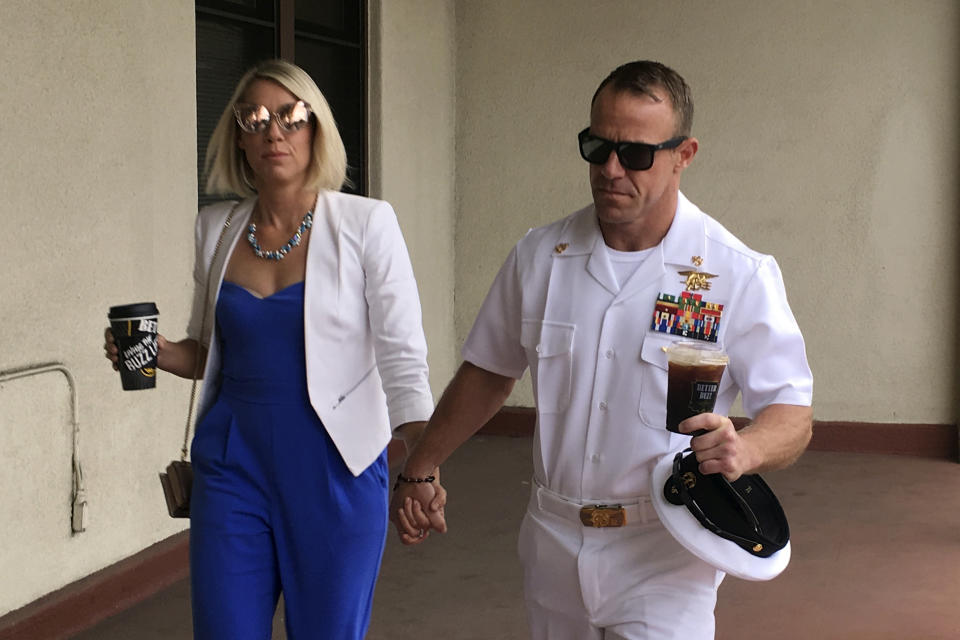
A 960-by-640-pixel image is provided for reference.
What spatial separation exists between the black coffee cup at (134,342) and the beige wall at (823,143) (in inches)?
236

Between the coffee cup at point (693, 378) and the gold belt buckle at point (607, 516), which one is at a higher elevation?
the coffee cup at point (693, 378)

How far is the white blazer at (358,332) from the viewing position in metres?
2.81

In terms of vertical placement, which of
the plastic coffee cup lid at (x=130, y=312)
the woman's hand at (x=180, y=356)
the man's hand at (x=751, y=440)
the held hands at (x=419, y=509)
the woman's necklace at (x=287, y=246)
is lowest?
the held hands at (x=419, y=509)

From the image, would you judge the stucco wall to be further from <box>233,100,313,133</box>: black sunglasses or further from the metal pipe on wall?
<box>233,100,313,133</box>: black sunglasses

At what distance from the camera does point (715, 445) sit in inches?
82.2

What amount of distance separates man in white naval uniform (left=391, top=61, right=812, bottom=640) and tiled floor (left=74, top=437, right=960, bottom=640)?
232cm

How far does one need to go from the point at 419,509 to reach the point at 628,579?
57 cm

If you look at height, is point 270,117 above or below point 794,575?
above

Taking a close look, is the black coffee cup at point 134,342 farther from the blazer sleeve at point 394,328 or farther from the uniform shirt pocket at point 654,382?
the uniform shirt pocket at point 654,382

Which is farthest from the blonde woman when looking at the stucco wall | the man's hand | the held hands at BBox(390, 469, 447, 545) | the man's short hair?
the stucco wall

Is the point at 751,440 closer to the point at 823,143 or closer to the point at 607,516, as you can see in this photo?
the point at 607,516

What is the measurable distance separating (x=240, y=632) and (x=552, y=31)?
6463mm

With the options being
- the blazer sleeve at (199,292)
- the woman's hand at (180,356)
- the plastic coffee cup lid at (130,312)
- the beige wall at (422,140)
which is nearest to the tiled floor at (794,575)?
the beige wall at (422,140)

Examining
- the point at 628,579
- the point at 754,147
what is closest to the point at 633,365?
the point at 628,579
